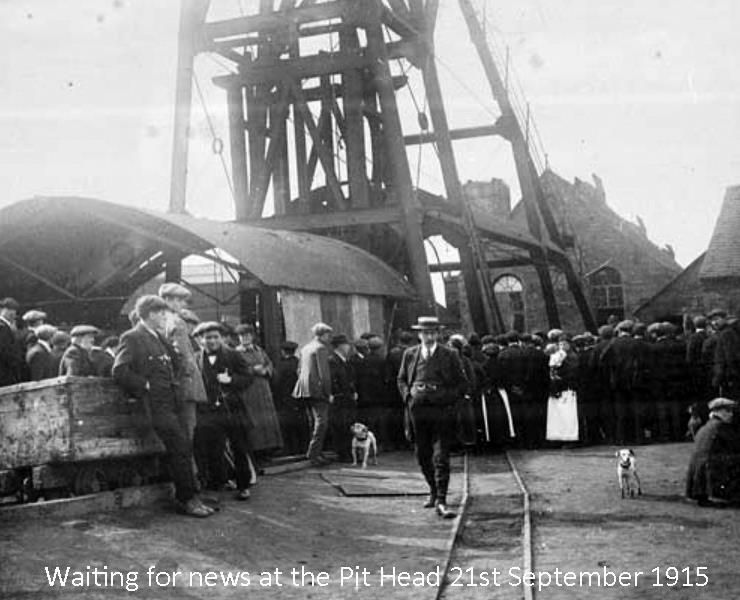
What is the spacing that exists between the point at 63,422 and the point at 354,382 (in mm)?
5777

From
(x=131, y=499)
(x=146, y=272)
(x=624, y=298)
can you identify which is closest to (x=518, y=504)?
(x=131, y=499)

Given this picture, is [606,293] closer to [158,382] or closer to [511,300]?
[511,300]

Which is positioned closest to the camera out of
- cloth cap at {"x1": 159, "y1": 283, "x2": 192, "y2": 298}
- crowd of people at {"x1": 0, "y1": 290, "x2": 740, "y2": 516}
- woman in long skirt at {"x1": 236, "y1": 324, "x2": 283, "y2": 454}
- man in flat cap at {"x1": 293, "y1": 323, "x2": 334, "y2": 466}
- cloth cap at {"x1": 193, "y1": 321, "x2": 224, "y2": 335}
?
crowd of people at {"x1": 0, "y1": 290, "x2": 740, "y2": 516}

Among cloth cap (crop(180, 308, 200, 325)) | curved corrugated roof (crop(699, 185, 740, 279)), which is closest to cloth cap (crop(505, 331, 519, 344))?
cloth cap (crop(180, 308, 200, 325))

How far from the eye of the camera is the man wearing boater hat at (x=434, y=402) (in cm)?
829

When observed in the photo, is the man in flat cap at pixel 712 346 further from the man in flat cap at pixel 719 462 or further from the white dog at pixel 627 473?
the man in flat cap at pixel 719 462

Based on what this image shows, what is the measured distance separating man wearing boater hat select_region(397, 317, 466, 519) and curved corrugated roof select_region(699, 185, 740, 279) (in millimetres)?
21859

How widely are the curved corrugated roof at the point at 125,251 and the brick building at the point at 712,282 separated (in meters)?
15.6

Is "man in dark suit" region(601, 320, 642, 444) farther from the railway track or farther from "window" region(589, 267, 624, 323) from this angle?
"window" region(589, 267, 624, 323)

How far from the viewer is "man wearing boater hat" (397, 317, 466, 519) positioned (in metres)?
8.29

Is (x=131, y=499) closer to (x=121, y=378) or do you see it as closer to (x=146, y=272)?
(x=121, y=378)

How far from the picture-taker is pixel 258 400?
998 cm

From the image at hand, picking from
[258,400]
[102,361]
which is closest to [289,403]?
[258,400]

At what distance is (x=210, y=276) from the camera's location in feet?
116
